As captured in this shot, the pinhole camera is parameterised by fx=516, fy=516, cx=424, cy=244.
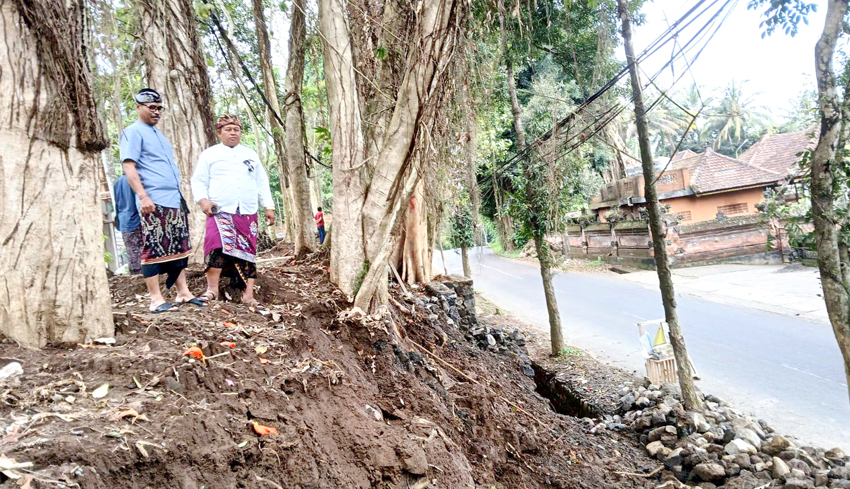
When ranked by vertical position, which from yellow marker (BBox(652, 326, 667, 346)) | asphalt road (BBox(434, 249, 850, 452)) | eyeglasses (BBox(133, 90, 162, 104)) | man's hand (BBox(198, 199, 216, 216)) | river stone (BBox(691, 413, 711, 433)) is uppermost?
eyeglasses (BBox(133, 90, 162, 104))

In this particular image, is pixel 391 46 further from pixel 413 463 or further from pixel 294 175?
pixel 413 463

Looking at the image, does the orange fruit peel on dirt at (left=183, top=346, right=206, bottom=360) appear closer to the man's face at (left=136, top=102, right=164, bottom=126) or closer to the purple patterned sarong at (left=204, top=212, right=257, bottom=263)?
the purple patterned sarong at (left=204, top=212, right=257, bottom=263)

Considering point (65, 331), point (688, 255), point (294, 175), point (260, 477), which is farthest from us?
point (688, 255)

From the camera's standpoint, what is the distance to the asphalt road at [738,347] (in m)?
7.20

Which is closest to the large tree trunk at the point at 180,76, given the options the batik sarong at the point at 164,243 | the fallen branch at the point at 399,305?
the batik sarong at the point at 164,243

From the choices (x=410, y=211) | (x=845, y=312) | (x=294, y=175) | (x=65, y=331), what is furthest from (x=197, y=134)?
(x=845, y=312)

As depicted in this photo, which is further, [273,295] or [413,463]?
[273,295]

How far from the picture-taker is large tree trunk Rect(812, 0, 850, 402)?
161 inches

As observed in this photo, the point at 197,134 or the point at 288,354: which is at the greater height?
the point at 197,134

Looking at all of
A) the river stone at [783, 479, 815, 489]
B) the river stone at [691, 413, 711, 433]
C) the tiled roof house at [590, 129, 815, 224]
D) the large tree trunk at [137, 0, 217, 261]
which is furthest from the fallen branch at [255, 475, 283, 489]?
the tiled roof house at [590, 129, 815, 224]

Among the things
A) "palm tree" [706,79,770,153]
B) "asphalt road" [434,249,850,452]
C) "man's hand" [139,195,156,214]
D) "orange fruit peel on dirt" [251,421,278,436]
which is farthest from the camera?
"palm tree" [706,79,770,153]

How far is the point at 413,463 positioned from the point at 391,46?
356 centimetres

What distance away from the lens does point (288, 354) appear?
2.95 metres

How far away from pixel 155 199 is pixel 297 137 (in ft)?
11.3
